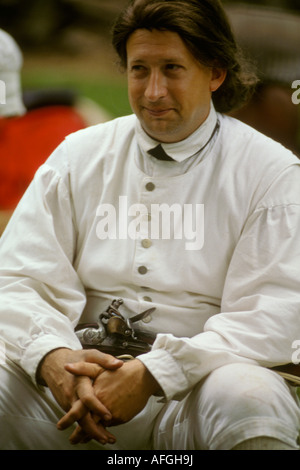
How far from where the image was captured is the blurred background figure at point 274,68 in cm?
509

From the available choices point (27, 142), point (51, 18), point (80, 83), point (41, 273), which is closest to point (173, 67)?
point (41, 273)

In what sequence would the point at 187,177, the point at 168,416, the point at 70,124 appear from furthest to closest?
the point at 70,124, the point at 187,177, the point at 168,416

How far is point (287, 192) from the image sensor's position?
2.31 metres

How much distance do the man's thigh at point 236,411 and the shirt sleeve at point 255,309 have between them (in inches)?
2.5

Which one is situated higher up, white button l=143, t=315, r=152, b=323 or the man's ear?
the man's ear

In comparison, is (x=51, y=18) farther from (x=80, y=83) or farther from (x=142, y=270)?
(x=142, y=270)

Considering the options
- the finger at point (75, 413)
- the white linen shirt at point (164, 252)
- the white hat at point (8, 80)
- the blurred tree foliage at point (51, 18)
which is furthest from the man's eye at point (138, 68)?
the blurred tree foliage at point (51, 18)

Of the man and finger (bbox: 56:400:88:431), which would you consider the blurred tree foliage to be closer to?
the man

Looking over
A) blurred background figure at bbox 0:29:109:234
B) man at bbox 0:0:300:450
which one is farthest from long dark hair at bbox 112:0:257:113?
blurred background figure at bbox 0:29:109:234

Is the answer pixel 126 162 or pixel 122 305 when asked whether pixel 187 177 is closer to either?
pixel 126 162

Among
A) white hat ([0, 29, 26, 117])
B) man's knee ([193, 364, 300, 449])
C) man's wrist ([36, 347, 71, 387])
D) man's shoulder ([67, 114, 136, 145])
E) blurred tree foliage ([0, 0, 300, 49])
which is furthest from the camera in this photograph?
blurred tree foliage ([0, 0, 300, 49])

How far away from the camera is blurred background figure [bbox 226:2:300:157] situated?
16.7ft

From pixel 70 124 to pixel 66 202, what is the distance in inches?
143
